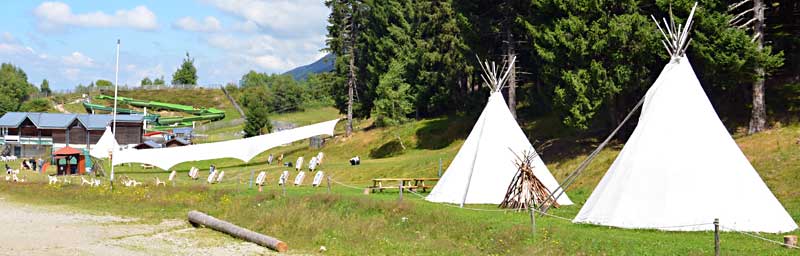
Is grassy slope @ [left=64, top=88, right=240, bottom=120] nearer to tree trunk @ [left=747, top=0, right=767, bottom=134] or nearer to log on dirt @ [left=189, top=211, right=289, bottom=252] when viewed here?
log on dirt @ [left=189, top=211, right=289, bottom=252]

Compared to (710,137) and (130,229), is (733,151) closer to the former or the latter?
(710,137)

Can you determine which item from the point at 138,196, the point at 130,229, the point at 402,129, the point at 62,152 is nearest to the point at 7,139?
the point at 62,152

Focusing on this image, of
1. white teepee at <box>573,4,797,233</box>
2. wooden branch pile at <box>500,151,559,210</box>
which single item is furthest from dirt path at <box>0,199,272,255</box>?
white teepee at <box>573,4,797,233</box>

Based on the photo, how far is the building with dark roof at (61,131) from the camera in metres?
70.6

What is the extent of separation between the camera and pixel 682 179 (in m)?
17.0

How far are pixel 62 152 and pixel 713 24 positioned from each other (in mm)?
39198

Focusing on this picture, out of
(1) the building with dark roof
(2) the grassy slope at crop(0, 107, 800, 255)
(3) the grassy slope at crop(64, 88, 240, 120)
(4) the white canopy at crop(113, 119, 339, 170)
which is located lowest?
(2) the grassy slope at crop(0, 107, 800, 255)

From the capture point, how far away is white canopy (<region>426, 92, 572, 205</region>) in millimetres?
23831

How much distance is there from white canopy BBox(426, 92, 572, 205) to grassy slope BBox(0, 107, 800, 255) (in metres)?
1.34

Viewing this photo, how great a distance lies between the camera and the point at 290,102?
119 m

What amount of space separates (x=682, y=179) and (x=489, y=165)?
8.02m

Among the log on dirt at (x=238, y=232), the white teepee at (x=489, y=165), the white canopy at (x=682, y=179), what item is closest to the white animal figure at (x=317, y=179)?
the white teepee at (x=489, y=165)

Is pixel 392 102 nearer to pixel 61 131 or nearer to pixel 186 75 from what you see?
pixel 61 131

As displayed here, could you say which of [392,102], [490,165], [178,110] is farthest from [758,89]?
[178,110]
